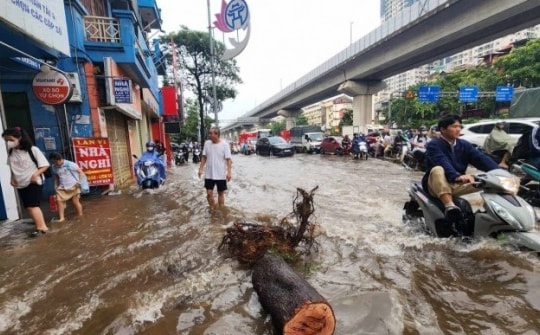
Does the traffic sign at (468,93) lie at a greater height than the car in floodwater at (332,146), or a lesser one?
greater

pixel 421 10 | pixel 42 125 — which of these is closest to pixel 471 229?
pixel 42 125

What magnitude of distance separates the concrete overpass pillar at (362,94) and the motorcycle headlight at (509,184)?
25354 millimetres

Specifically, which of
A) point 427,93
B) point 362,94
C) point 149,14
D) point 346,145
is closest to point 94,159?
point 149,14

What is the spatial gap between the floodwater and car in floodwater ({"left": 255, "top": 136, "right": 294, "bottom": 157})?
17.3m

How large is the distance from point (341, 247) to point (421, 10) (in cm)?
1697

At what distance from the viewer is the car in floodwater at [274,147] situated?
22.7 metres

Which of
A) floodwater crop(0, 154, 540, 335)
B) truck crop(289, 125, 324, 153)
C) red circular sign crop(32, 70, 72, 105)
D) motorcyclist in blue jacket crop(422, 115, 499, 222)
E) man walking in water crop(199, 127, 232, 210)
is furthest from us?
truck crop(289, 125, 324, 153)

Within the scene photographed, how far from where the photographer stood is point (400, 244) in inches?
153

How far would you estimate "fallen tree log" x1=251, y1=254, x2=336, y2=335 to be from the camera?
202 cm

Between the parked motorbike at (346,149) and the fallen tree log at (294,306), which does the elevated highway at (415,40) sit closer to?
the parked motorbike at (346,149)

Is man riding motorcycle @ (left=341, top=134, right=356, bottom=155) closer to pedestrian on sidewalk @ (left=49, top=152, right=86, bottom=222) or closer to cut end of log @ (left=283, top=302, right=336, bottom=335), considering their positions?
pedestrian on sidewalk @ (left=49, top=152, right=86, bottom=222)

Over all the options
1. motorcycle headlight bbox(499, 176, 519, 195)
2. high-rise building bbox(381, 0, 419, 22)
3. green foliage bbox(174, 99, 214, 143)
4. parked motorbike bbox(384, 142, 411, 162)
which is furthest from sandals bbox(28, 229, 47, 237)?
high-rise building bbox(381, 0, 419, 22)

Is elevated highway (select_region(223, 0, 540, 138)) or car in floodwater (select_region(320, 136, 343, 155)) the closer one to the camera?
elevated highway (select_region(223, 0, 540, 138))

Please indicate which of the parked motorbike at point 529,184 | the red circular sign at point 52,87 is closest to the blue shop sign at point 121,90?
the red circular sign at point 52,87
